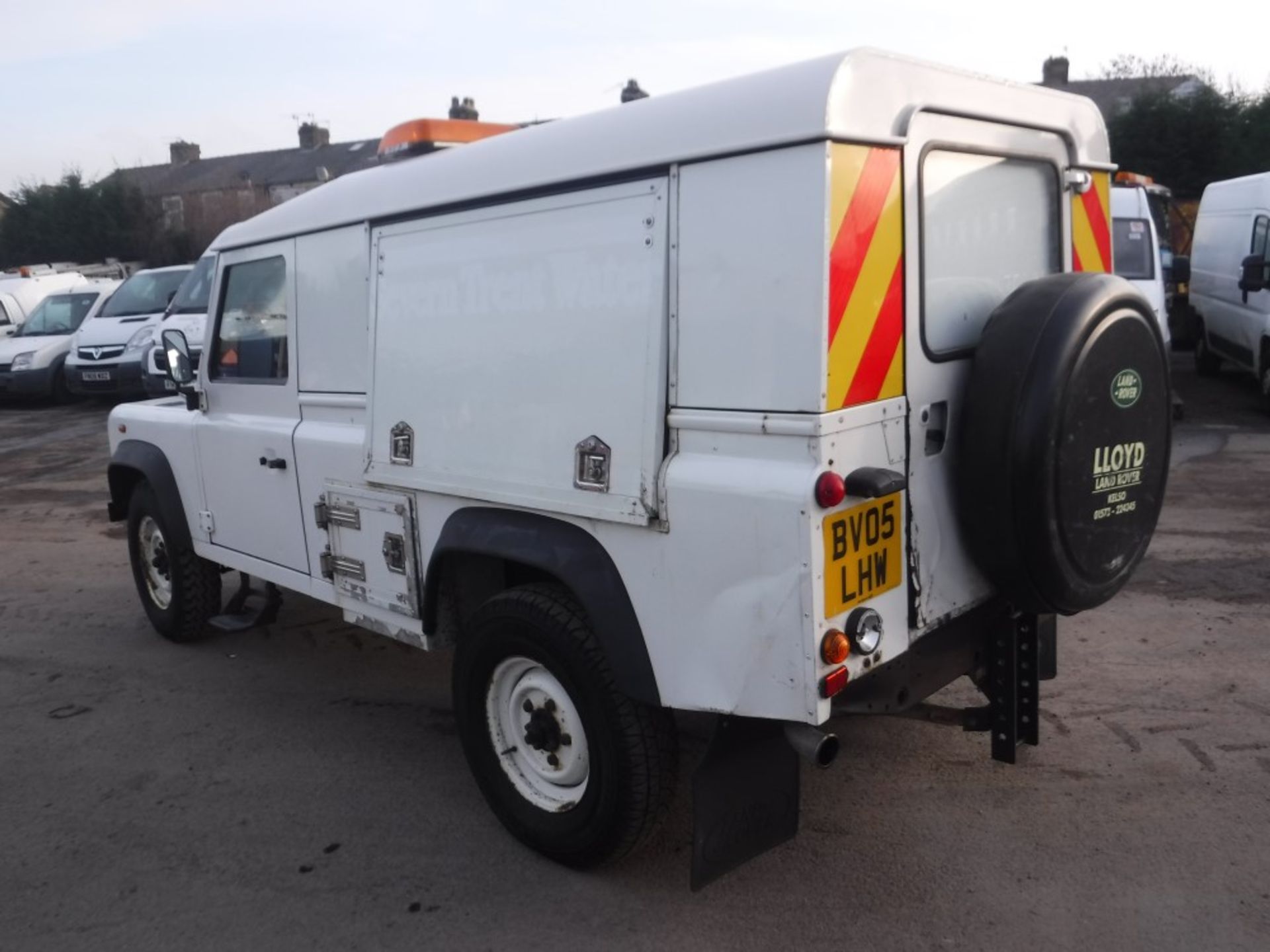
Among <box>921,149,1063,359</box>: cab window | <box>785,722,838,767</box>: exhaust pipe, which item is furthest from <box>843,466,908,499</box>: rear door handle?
<box>785,722,838,767</box>: exhaust pipe

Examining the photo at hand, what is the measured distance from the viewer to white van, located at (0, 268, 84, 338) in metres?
19.6

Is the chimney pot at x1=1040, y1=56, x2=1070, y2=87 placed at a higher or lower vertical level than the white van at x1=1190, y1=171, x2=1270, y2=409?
higher

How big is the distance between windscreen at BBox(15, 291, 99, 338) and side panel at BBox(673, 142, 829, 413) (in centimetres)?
1786

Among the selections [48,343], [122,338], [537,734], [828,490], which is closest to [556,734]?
[537,734]

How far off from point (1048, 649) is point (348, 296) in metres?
2.91

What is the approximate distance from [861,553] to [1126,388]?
3.13 ft

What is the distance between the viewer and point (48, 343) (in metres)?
17.5

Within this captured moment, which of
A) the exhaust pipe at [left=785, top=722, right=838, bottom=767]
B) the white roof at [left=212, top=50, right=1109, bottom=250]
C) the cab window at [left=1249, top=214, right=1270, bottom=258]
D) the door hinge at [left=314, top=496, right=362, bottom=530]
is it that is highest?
the cab window at [left=1249, top=214, right=1270, bottom=258]

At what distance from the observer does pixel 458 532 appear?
3646 mm

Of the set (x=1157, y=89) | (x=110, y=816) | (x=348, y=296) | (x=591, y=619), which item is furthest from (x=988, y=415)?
(x=1157, y=89)

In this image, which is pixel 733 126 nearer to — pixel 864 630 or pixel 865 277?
pixel 865 277

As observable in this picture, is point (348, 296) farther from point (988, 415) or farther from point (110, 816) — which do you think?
point (988, 415)

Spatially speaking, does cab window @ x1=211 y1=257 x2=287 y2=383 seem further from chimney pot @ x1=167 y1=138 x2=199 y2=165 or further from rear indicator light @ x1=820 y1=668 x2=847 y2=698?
chimney pot @ x1=167 y1=138 x2=199 y2=165

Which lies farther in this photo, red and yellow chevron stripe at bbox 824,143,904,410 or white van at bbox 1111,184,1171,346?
white van at bbox 1111,184,1171,346
